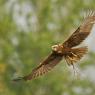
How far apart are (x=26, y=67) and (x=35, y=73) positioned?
17097mm

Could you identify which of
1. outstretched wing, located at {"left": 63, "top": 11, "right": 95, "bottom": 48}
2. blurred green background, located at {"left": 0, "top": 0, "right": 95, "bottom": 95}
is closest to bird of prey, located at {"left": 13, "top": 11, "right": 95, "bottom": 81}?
outstretched wing, located at {"left": 63, "top": 11, "right": 95, "bottom": 48}

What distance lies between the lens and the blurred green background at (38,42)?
2186 centimetres

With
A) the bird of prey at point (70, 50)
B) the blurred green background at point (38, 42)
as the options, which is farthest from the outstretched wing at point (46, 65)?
the blurred green background at point (38, 42)

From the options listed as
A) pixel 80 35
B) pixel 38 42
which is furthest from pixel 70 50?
pixel 38 42

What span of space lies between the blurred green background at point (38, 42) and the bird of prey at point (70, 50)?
15579 mm

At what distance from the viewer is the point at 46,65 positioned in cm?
500

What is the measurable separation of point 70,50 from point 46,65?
382 millimetres

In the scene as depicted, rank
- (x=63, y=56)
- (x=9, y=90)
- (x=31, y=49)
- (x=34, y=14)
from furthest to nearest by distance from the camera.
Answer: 1. (x=34, y=14)
2. (x=31, y=49)
3. (x=9, y=90)
4. (x=63, y=56)

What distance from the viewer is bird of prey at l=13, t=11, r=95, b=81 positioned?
15.3ft

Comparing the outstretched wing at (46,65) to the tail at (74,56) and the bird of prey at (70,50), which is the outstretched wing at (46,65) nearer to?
the bird of prey at (70,50)

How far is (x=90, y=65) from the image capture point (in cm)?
2345

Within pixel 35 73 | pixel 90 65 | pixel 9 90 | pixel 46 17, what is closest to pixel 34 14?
pixel 46 17

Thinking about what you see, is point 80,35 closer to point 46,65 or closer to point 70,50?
point 70,50

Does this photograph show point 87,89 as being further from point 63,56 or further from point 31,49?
point 63,56
